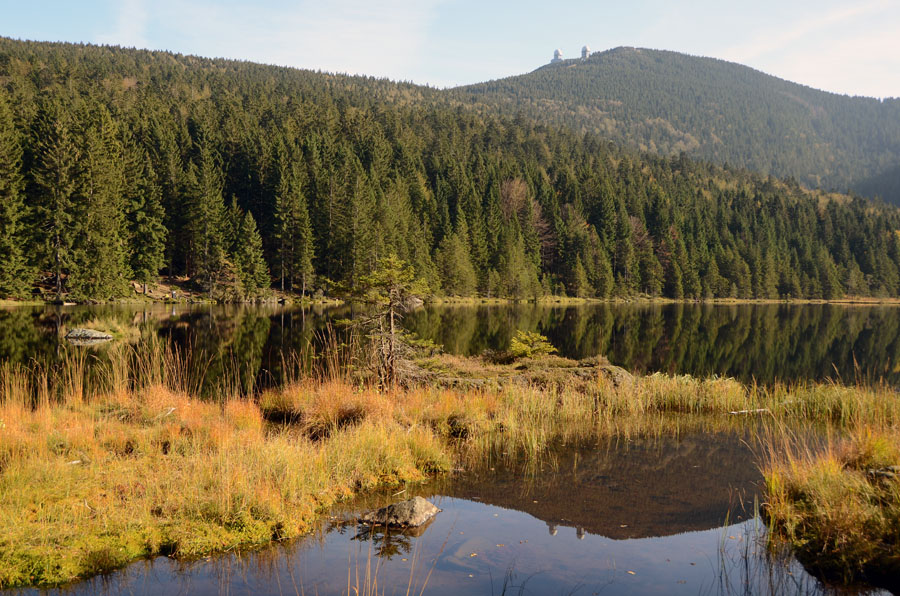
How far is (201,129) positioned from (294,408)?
97.3m

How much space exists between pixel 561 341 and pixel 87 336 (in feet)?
83.6

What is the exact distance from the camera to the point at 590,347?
32438mm

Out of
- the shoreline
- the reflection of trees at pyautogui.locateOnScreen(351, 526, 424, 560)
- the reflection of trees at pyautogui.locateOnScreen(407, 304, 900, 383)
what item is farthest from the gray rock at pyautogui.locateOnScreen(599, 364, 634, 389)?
the shoreline

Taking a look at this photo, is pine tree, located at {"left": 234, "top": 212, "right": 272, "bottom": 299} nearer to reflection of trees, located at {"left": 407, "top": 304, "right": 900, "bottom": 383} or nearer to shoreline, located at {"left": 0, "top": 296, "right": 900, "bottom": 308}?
shoreline, located at {"left": 0, "top": 296, "right": 900, "bottom": 308}

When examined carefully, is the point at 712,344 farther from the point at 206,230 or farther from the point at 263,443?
the point at 206,230

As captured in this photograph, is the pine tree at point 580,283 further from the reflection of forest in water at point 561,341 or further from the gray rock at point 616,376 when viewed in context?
the gray rock at point 616,376

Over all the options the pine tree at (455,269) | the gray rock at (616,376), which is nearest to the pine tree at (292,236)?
the pine tree at (455,269)

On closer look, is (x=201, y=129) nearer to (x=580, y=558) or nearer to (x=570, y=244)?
(x=570, y=244)

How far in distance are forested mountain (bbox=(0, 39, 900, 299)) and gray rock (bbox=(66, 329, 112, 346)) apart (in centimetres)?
2735

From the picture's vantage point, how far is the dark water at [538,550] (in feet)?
21.4

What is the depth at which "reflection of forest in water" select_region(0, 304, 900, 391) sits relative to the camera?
2403 cm

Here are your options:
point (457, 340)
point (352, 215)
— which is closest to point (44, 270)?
point (352, 215)

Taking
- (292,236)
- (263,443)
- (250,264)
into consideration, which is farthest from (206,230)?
(263,443)

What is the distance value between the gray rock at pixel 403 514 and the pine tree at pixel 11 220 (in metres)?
55.7
